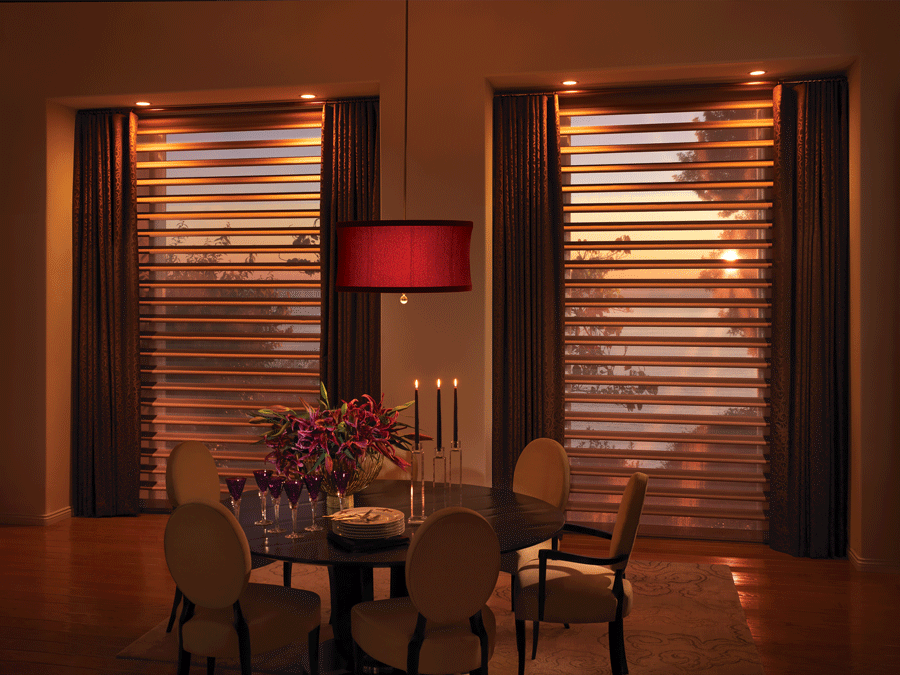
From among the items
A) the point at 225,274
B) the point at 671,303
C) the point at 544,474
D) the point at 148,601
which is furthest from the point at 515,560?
the point at 225,274

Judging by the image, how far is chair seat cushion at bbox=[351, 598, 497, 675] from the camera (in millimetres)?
2803

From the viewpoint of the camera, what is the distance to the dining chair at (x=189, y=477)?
3871 mm

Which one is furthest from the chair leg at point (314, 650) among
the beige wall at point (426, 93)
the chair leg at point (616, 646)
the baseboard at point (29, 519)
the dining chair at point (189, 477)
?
the baseboard at point (29, 519)

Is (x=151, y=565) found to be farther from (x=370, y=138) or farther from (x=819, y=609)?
(x=819, y=609)

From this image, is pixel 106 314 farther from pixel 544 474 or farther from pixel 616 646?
pixel 616 646

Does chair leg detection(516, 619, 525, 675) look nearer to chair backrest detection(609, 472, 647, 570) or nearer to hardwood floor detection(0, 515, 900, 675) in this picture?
chair backrest detection(609, 472, 647, 570)

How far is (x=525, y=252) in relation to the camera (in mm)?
5520

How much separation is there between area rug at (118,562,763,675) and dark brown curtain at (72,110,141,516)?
1977 millimetres

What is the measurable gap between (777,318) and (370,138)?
2891mm

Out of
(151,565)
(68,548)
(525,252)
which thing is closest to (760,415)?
(525,252)

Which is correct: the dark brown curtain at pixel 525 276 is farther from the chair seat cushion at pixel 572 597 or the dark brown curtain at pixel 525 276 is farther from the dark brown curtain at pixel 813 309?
the chair seat cushion at pixel 572 597

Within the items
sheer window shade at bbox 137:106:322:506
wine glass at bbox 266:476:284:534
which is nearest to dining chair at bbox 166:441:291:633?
wine glass at bbox 266:476:284:534

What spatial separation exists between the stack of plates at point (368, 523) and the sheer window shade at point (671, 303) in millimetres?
2607

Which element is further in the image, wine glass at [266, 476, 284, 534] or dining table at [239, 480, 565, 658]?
wine glass at [266, 476, 284, 534]
